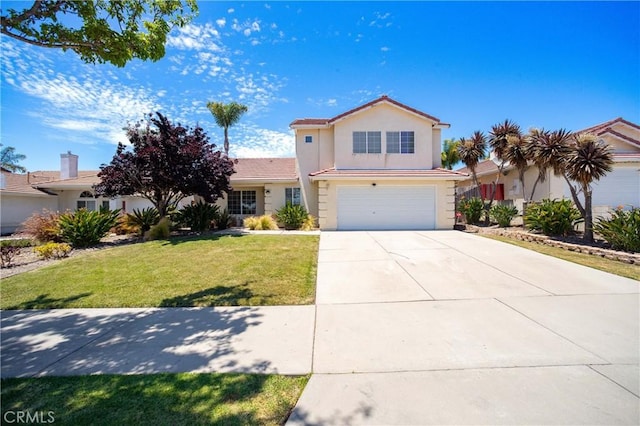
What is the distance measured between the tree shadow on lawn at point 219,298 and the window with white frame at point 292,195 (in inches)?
522

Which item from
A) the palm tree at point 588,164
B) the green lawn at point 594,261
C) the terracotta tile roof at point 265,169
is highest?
the terracotta tile roof at point 265,169

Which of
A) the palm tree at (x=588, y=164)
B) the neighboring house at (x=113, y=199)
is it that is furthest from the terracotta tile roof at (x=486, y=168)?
the neighboring house at (x=113, y=199)

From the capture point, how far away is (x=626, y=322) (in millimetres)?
4418

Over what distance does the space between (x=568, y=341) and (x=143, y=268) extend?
9.38 m

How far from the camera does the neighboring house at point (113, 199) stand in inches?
760

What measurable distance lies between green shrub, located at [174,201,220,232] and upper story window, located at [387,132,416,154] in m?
11.5

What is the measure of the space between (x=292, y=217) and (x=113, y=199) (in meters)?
13.3

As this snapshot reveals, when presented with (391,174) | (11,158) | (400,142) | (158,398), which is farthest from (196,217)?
(11,158)

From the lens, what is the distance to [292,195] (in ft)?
63.7

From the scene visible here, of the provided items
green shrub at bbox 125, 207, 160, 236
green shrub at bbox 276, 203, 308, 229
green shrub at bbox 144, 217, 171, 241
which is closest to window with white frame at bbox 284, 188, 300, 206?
green shrub at bbox 276, 203, 308, 229

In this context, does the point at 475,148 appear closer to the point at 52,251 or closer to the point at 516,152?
the point at 516,152

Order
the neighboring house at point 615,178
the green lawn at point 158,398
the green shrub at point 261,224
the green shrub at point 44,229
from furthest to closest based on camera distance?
the green shrub at point 261,224 < the neighboring house at point 615,178 < the green shrub at point 44,229 < the green lawn at point 158,398

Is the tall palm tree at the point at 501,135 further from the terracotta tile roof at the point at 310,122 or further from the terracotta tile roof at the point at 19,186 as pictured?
the terracotta tile roof at the point at 19,186

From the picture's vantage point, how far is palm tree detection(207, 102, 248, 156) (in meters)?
28.4
